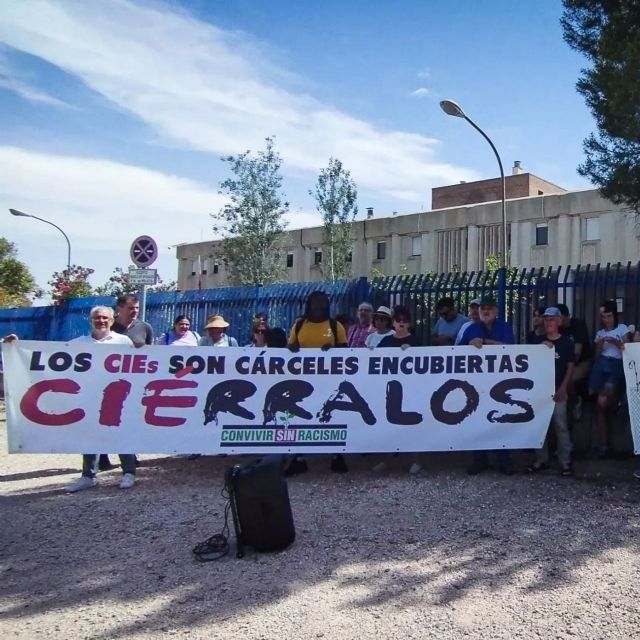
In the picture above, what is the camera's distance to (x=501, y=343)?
294 inches

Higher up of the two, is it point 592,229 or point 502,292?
point 592,229

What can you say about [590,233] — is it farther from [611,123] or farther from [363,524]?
[363,524]

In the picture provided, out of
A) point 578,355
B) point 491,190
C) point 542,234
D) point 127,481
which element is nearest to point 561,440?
point 578,355

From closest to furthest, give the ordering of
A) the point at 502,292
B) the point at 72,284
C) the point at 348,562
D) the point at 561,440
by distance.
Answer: the point at 348,562, the point at 561,440, the point at 502,292, the point at 72,284

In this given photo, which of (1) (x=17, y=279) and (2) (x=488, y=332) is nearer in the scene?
(2) (x=488, y=332)

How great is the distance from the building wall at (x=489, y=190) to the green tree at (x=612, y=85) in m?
42.9

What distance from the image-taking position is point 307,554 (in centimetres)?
509

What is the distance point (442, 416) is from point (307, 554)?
2.69 meters

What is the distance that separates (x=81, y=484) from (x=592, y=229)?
32.3m

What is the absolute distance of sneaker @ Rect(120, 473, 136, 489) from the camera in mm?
7047

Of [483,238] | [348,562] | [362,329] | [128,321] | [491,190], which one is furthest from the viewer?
[491,190]

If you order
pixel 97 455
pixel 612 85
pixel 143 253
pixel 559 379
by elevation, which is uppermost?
pixel 612 85

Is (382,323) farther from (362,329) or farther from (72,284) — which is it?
(72,284)

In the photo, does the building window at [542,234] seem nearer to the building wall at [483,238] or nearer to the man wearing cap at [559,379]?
the building wall at [483,238]
